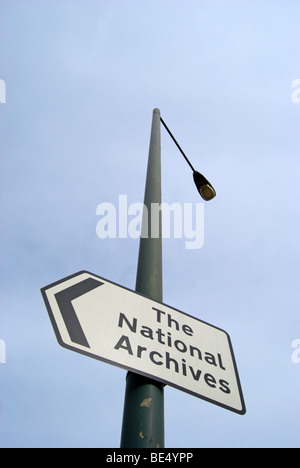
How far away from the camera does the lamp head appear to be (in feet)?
17.4

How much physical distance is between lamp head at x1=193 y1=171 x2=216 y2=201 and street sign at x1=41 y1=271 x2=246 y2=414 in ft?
9.38

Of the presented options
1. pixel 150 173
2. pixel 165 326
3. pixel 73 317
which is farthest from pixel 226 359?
pixel 150 173

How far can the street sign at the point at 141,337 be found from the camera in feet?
7.06

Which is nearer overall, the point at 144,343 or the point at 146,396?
the point at 146,396

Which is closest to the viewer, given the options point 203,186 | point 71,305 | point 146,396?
point 146,396

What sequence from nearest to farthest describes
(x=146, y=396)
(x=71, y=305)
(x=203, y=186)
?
(x=146, y=396), (x=71, y=305), (x=203, y=186)

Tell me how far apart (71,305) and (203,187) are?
342cm

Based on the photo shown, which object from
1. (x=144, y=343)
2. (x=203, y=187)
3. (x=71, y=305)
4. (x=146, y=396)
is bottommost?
(x=146, y=396)

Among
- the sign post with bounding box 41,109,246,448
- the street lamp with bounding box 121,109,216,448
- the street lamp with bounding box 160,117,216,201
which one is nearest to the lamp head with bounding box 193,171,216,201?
the street lamp with bounding box 160,117,216,201

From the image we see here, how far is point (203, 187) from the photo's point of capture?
17.4 feet

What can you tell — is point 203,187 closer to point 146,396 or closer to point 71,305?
point 71,305

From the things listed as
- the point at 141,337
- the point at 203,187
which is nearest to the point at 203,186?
the point at 203,187

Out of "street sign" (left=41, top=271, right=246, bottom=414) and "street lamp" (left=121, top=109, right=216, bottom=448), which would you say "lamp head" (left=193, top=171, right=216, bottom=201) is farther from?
"street sign" (left=41, top=271, right=246, bottom=414)
